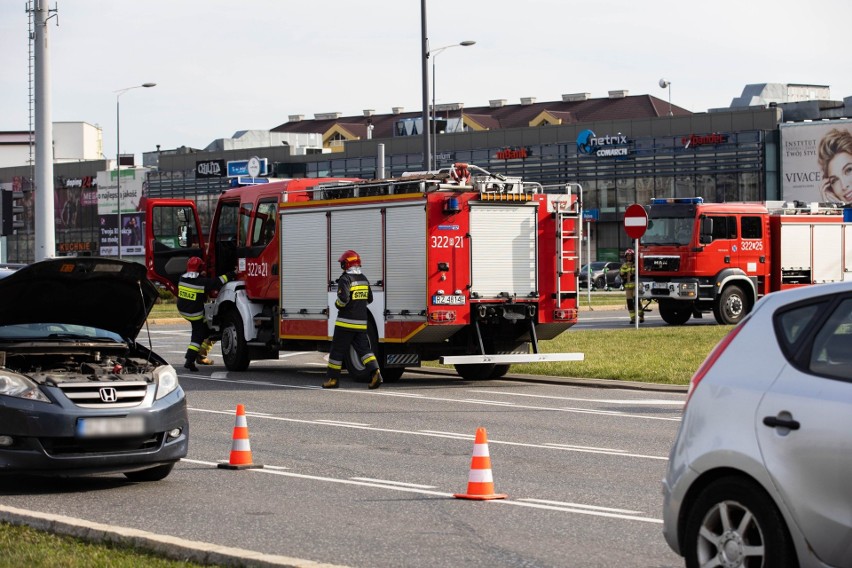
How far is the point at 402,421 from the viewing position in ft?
50.9

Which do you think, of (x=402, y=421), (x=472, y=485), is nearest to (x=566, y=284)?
(x=402, y=421)

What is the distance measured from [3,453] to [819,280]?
1081 inches

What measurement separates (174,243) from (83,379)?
14883 millimetres

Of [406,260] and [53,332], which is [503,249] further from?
[53,332]

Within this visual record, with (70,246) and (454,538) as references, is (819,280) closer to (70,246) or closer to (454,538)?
(454,538)

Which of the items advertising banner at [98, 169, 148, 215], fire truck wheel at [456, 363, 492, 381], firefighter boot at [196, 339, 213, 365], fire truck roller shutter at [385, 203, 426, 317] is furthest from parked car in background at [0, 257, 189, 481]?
advertising banner at [98, 169, 148, 215]

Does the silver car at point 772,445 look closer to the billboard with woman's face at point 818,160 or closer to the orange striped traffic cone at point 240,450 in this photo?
the orange striped traffic cone at point 240,450

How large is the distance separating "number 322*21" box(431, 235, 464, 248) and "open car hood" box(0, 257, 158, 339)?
809 centimetres

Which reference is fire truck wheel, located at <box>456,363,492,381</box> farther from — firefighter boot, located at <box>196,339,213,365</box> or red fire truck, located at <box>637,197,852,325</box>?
red fire truck, located at <box>637,197,852,325</box>

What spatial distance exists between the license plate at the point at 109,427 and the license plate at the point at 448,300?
9435 mm

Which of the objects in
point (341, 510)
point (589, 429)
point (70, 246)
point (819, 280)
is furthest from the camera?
point (70, 246)

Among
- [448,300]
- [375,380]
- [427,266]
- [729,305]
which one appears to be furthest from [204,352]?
[729,305]

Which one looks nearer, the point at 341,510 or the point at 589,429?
the point at 341,510

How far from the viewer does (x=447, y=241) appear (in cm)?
1978
